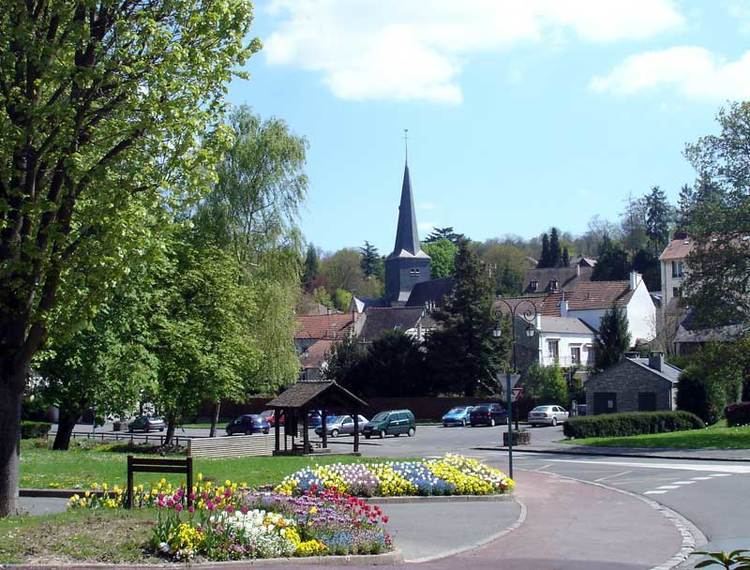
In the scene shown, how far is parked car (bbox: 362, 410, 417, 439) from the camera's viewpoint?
5578 cm

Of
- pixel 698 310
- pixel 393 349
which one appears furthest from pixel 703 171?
pixel 393 349

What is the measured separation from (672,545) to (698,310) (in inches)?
1241

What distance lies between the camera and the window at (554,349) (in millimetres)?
86756

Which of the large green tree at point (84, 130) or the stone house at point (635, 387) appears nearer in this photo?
the large green tree at point (84, 130)

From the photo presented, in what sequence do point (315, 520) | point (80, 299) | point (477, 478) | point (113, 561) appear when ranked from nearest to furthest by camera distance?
point (113, 561), point (315, 520), point (80, 299), point (477, 478)

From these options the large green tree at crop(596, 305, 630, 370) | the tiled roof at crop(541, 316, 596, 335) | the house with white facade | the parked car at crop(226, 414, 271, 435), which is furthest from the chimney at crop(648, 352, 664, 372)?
the tiled roof at crop(541, 316, 596, 335)

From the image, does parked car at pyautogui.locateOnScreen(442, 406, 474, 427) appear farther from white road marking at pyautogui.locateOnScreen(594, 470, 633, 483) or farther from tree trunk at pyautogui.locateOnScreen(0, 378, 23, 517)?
tree trunk at pyautogui.locateOnScreen(0, 378, 23, 517)

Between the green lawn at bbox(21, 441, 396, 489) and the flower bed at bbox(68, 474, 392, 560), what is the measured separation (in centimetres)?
674

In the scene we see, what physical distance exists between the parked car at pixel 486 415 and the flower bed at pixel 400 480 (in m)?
40.4

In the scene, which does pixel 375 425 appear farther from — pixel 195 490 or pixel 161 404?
pixel 195 490

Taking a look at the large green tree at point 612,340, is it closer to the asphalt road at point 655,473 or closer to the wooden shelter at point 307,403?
the asphalt road at point 655,473

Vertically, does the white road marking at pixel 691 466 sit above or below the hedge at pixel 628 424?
below

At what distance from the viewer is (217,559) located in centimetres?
1288

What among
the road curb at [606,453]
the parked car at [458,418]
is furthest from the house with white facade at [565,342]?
the road curb at [606,453]
